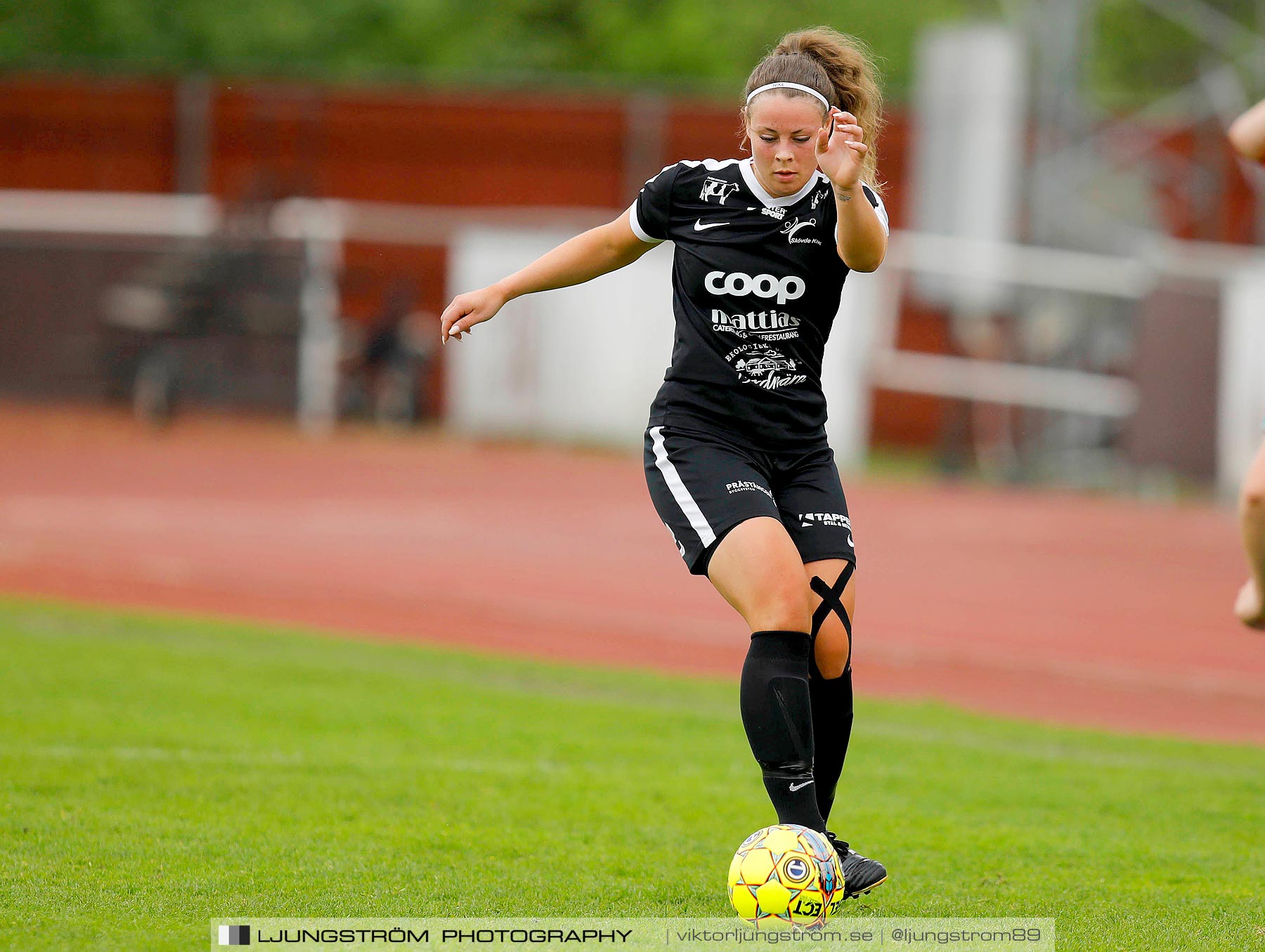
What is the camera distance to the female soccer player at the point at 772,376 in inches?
180

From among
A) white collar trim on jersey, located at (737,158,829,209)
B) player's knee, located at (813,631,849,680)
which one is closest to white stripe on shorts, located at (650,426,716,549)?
player's knee, located at (813,631,849,680)

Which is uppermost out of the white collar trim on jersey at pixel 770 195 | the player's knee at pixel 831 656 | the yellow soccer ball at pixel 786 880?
the white collar trim on jersey at pixel 770 195

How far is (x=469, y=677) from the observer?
9000 mm

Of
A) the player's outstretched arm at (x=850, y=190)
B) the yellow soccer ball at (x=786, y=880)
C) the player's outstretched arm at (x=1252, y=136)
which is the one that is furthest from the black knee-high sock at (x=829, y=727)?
the player's outstretched arm at (x=1252, y=136)

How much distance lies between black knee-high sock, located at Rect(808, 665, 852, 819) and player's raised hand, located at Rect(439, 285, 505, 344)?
1.41 metres

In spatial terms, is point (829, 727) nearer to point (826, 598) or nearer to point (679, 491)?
point (826, 598)

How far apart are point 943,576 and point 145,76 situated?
688 inches

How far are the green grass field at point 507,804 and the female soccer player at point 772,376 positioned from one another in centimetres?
61

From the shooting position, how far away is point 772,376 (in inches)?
188

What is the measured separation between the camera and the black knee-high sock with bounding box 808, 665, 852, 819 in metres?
4.90

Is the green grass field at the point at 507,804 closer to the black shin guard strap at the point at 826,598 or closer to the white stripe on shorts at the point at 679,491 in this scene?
the black shin guard strap at the point at 826,598

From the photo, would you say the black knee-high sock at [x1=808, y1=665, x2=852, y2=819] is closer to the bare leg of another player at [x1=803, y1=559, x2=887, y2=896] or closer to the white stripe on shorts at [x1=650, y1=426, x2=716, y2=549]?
the bare leg of another player at [x1=803, y1=559, x2=887, y2=896]

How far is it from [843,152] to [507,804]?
108 inches

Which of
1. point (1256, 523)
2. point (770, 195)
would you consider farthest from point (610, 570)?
point (770, 195)
